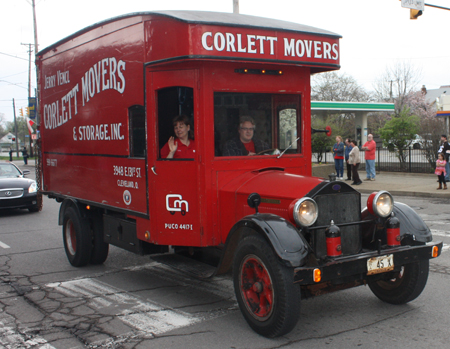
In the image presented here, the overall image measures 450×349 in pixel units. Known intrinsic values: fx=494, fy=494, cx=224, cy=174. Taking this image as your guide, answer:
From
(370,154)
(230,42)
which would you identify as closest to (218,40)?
(230,42)

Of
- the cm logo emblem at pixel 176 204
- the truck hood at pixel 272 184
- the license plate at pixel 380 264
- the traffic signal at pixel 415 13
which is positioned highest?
the traffic signal at pixel 415 13

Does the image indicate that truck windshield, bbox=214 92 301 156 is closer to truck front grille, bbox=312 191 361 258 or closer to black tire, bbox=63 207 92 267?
truck front grille, bbox=312 191 361 258

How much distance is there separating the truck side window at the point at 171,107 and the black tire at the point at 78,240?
2.41 metres

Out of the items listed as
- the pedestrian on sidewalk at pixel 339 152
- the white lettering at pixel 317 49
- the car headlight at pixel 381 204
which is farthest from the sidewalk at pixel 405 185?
the car headlight at pixel 381 204

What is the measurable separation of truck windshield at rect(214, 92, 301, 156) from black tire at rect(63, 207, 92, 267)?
2899 millimetres

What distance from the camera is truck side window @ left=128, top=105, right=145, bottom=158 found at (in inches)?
214

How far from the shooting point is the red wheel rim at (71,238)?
734 centimetres

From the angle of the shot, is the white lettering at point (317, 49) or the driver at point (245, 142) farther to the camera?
the white lettering at point (317, 49)

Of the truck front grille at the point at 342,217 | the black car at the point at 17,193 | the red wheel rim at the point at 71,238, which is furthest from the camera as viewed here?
the black car at the point at 17,193

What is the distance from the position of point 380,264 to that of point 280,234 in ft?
3.09

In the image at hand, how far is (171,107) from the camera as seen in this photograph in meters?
→ 5.16

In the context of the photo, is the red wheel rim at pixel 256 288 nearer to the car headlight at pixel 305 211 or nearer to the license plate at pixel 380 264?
the car headlight at pixel 305 211

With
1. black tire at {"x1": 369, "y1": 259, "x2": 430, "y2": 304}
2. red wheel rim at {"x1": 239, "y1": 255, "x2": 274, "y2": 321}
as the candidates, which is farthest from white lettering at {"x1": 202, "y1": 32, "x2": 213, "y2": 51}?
black tire at {"x1": 369, "y1": 259, "x2": 430, "y2": 304}

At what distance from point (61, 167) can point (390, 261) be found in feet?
17.4
